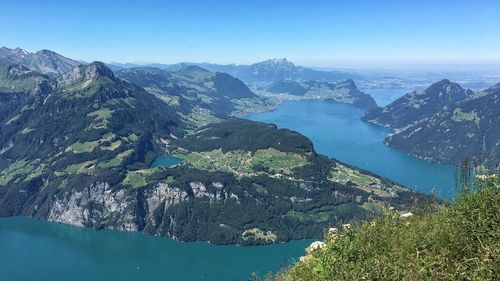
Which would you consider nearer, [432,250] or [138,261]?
[432,250]

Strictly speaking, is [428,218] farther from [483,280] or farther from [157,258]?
[157,258]

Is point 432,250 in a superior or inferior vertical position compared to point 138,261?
superior

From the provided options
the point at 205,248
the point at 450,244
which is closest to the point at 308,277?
the point at 450,244

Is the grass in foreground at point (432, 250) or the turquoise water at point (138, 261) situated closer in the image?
the grass in foreground at point (432, 250)

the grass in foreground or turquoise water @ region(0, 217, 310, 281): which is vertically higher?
the grass in foreground
